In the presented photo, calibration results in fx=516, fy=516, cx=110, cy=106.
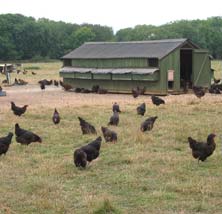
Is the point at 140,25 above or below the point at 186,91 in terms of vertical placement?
above

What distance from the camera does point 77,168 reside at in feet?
39.1

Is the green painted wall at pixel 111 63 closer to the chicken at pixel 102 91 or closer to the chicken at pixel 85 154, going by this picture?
the chicken at pixel 102 91

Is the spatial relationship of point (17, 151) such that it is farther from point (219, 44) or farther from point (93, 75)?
point (219, 44)

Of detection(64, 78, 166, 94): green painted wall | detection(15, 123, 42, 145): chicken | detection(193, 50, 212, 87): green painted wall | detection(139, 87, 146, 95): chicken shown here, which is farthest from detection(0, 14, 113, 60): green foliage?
detection(15, 123, 42, 145): chicken

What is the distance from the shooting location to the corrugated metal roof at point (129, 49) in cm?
3559

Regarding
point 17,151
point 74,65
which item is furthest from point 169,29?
point 17,151

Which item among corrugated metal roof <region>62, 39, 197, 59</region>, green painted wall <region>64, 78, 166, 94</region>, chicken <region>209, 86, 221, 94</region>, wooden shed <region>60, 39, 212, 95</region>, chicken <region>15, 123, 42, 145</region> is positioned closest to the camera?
chicken <region>15, 123, 42, 145</region>

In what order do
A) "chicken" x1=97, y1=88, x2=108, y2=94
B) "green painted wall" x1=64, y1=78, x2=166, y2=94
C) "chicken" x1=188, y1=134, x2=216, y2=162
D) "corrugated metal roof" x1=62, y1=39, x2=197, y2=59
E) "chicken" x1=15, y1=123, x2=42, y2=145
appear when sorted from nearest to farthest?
"chicken" x1=188, y1=134, x2=216, y2=162 → "chicken" x1=15, y1=123, x2=42, y2=145 → "green painted wall" x1=64, y1=78, x2=166, y2=94 → "corrugated metal roof" x1=62, y1=39, x2=197, y2=59 → "chicken" x1=97, y1=88, x2=108, y2=94

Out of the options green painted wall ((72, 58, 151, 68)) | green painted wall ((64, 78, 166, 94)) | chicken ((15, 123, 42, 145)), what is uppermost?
green painted wall ((72, 58, 151, 68))

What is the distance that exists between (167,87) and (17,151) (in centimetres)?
2167

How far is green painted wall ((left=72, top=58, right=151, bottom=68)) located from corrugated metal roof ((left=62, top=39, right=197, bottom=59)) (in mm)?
269

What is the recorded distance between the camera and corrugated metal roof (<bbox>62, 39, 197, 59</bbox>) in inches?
1401

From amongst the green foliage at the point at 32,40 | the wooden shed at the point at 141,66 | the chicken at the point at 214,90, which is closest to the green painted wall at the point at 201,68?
the wooden shed at the point at 141,66

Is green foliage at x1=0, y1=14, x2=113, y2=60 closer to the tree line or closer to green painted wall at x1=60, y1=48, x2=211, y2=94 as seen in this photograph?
the tree line
